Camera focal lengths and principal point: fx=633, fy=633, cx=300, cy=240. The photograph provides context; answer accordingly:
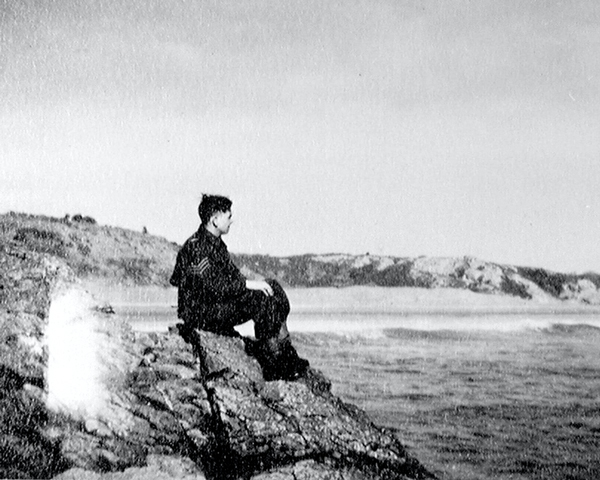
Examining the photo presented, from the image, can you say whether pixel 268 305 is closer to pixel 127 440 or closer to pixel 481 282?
pixel 127 440

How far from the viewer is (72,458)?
11.4 feet

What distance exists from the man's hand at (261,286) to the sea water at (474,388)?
5.59 feet

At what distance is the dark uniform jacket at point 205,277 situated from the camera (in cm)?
381

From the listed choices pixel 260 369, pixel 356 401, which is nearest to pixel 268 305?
pixel 260 369

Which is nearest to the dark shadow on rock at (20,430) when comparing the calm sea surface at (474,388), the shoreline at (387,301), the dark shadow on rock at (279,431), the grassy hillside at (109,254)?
the dark shadow on rock at (279,431)

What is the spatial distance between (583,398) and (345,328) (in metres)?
4.41


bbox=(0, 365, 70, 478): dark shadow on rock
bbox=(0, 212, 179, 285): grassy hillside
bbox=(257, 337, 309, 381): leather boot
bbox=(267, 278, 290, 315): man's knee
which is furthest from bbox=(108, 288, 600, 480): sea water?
bbox=(0, 212, 179, 285): grassy hillside

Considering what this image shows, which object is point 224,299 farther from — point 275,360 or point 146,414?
point 146,414

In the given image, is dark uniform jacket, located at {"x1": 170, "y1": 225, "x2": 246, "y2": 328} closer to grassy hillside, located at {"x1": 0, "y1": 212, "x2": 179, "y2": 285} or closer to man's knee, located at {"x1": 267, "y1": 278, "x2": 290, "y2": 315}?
man's knee, located at {"x1": 267, "y1": 278, "x2": 290, "y2": 315}

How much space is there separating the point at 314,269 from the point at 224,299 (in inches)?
520

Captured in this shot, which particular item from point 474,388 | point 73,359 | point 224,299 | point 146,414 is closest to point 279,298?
point 224,299

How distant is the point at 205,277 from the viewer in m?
3.81

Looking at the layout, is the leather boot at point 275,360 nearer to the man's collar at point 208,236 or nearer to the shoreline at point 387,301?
the man's collar at point 208,236

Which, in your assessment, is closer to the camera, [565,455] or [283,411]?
[283,411]
